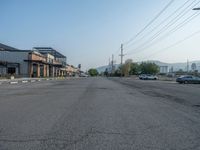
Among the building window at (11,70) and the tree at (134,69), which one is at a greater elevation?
the tree at (134,69)

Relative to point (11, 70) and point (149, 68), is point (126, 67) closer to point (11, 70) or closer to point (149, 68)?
point (149, 68)

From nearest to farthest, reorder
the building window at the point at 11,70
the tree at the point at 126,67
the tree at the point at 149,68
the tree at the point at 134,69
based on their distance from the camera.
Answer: the building window at the point at 11,70
the tree at the point at 126,67
the tree at the point at 149,68
the tree at the point at 134,69

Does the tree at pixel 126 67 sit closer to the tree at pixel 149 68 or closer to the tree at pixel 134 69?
the tree at pixel 149 68

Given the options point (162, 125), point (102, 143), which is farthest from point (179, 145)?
point (162, 125)

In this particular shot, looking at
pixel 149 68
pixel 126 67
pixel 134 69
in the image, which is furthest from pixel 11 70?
pixel 134 69

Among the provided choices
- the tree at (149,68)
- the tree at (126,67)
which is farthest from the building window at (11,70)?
the tree at (149,68)

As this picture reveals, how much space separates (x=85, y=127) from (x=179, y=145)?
2.75 m

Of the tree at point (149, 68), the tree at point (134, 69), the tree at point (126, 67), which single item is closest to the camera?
the tree at point (126, 67)

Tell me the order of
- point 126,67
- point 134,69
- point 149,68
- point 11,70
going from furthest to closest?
point 134,69, point 149,68, point 126,67, point 11,70

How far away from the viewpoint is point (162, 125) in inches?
320

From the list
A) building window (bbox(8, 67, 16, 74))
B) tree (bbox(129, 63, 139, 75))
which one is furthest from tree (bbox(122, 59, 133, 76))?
building window (bbox(8, 67, 16, 74))

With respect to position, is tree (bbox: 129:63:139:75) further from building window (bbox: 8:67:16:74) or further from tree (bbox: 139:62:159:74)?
building window (bbox: 8:67:16:74)

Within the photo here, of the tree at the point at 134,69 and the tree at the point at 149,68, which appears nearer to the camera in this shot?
the tree at the point at 149,68

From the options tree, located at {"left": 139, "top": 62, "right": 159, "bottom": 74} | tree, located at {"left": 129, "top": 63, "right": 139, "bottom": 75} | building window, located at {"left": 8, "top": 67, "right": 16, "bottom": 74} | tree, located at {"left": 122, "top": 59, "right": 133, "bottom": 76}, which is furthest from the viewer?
tree, located at {"left": 129, "top": 63, "right": 139, "bottom": 75}
